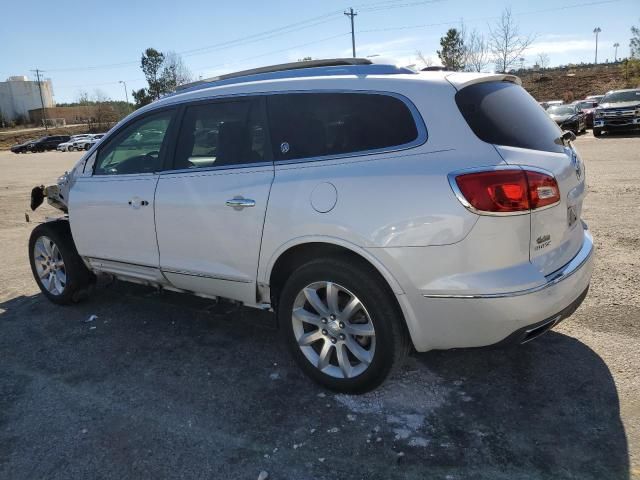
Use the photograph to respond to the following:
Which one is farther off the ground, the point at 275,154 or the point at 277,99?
the point at 277,99

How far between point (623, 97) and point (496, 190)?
2387 cm

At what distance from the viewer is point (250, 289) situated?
357cm

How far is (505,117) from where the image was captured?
296 cm

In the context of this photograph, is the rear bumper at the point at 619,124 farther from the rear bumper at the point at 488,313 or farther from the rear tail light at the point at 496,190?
the rear tail light at the point at 496,190

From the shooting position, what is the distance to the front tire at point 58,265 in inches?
193

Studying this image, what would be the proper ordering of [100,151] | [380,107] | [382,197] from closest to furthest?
[382,197] → [380,107] → [100,151]

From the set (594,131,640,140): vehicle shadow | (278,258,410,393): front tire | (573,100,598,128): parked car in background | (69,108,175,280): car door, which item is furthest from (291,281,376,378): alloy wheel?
(573,100,598,128): parked car in background

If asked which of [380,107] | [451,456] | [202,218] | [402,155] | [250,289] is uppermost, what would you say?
[380,107]

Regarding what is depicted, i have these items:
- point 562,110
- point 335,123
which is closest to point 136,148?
point 335,123

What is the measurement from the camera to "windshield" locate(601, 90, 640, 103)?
72.7 feet

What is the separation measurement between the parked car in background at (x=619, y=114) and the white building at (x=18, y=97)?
118m

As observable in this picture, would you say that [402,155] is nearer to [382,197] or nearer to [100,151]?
[382,197]

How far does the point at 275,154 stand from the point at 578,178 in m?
1.83

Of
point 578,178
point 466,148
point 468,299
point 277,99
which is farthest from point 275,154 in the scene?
point 578,178
